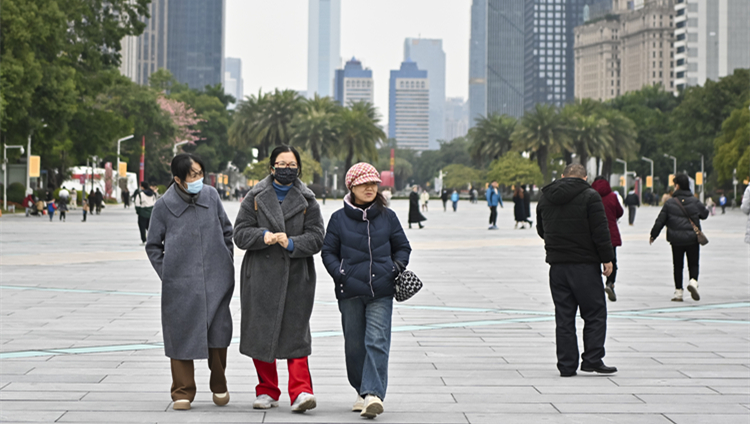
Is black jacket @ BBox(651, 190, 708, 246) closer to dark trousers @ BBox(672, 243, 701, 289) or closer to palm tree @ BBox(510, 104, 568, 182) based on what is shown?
dark trousers @ BBox(672, 243, 701, 289)

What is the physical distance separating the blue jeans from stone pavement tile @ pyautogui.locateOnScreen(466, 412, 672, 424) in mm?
602

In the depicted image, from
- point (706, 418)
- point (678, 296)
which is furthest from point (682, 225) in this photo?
point (706, 418)

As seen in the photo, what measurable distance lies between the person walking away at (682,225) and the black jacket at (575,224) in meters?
4.54

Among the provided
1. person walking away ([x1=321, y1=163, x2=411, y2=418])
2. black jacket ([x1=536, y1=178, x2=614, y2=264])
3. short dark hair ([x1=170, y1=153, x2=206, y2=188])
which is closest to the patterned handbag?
person walking away ([x1=321, y1=163, x2=411, y2=418])

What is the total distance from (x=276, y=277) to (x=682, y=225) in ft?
24.4

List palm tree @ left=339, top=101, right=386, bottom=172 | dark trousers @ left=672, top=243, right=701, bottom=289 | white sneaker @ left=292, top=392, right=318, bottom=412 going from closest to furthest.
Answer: white sneaker @ left=292, top=392, right=318, bottom=412 → dark trousers @ left=672, top=243, right=701, bottom=289 → palm tree @ left=339, top=101, right=386, bottom=172

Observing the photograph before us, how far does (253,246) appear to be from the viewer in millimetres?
5480

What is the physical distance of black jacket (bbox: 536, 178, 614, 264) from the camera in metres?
7.18

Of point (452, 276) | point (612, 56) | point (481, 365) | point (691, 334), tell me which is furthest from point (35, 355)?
point (612, 56)

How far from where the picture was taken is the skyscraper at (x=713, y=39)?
143250mm

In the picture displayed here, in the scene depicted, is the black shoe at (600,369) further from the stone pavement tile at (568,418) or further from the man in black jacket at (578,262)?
the stone pavement tile at (568,418)

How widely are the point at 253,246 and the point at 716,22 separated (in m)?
153

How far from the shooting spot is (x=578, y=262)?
23.6 feet

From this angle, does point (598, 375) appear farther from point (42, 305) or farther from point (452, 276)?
point (452, 276)
